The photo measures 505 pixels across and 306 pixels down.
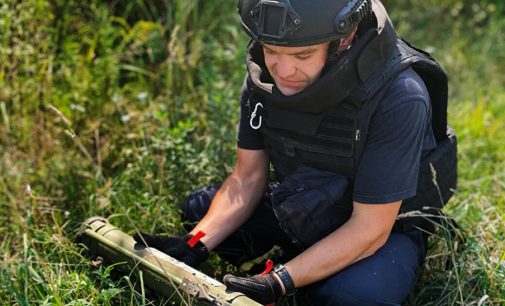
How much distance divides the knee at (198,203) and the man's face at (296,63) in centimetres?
94

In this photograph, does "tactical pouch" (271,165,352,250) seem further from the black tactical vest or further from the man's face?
the man's face

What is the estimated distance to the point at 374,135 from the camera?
2.74 metres

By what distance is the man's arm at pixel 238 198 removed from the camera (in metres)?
3.24

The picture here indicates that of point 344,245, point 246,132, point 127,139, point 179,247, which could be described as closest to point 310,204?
point 344,245

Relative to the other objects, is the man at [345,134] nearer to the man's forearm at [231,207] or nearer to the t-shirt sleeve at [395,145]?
the t-shirt sleeve at [395,145]

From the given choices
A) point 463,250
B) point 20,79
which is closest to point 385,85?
point 463,250

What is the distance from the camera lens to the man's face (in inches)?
105

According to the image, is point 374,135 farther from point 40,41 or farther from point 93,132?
point 40,41

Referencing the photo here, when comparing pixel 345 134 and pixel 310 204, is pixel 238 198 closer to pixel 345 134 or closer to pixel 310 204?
pixel 310 204

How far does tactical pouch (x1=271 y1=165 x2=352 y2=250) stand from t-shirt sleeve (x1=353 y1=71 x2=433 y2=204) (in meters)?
0.15

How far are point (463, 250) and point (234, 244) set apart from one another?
1.04 m

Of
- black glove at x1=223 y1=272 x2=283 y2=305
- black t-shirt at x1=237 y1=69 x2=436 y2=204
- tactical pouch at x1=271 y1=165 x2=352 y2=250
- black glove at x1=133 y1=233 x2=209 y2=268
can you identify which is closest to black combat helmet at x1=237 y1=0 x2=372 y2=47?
black t-shirt at x1=237 y1=69 x2=436 y2=204

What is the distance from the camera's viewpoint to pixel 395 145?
270 cm

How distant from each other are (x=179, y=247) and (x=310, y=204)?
0.64 m
